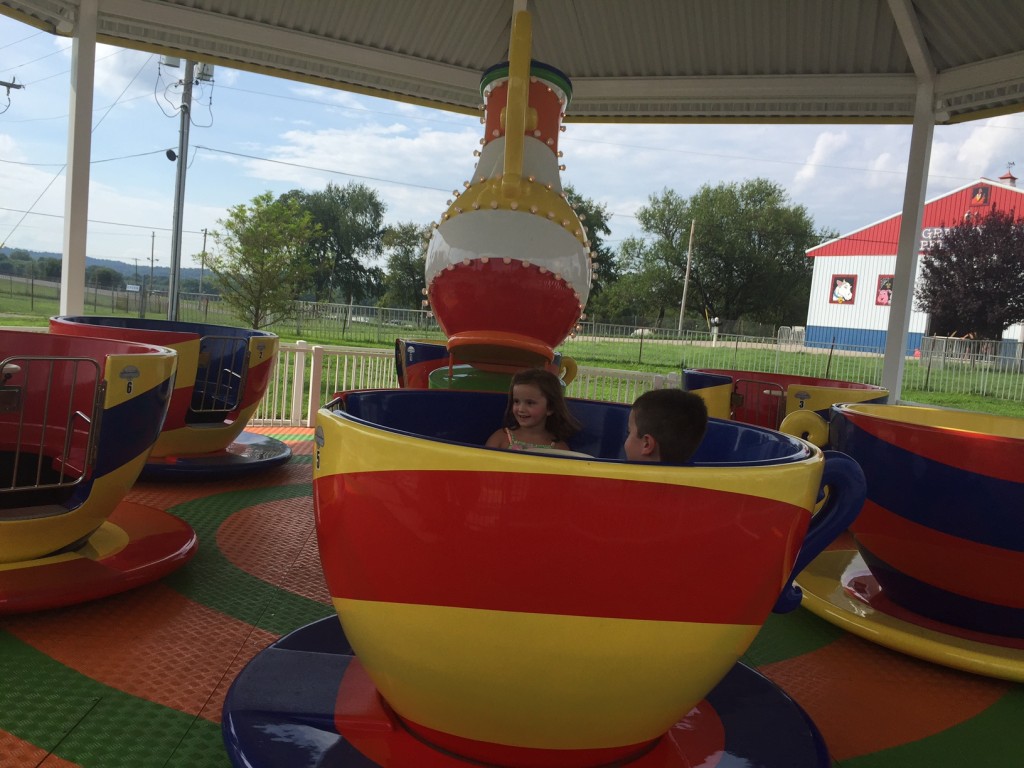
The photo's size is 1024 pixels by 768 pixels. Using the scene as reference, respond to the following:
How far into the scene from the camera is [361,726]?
44.9 inches

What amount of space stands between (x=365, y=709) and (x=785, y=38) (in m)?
5.11

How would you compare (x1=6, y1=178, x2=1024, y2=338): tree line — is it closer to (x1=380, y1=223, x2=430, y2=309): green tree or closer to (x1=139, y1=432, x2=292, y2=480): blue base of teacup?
(x1=380, y1=223, x2=430, y2=309): green tree

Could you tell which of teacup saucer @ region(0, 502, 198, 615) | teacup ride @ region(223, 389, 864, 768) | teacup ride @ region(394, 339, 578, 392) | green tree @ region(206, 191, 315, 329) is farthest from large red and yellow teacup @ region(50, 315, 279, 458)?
green tree @ region(206, 191, 315, 329)

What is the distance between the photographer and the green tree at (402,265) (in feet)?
88.0

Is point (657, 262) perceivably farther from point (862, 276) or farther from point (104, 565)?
point (104, 565)

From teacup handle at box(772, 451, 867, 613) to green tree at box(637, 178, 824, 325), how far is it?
28612mm

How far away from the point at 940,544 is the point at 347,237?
2809 cm

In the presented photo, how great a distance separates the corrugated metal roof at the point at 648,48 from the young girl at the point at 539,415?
13.3 feet

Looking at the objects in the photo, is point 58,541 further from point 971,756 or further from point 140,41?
point 140,41

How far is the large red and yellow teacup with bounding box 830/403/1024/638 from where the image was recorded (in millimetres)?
1621

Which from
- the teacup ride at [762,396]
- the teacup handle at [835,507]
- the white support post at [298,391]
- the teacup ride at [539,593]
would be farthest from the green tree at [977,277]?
the teacup ride at [539,593]

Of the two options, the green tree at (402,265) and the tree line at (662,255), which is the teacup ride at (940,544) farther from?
the green tree at (402,265)

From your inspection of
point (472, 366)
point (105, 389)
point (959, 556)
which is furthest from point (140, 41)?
point (959, 556)

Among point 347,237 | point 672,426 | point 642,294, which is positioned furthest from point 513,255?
point 642,294
